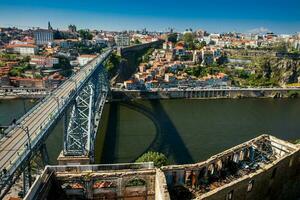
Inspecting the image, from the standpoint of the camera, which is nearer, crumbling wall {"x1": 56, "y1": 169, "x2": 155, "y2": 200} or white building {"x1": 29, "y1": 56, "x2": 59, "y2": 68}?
crumbling wall {"x1": 56, "y1": 169, "x2": 155, "y2": 200}

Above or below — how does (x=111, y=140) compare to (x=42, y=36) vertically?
below

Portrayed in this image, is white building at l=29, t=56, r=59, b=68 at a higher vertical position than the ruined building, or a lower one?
higher

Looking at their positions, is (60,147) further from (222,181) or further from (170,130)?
(222,181)

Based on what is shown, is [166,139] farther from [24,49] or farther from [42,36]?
[42,36]

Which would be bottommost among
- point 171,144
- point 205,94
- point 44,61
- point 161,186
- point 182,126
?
point 171,144

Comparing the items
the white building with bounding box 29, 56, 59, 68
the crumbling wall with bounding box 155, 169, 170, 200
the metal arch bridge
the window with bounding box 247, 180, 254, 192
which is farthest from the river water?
the white building with bounding box 29, 56, 59, 68

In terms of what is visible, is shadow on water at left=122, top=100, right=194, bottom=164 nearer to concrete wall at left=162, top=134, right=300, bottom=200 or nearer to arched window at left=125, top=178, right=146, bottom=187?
concrete wall at left=162, top=134, right=300, bottom=200

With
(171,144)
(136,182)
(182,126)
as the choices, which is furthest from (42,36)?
(136,182)

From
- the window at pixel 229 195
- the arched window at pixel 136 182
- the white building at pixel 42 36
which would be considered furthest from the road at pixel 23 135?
the white building at pixel 42 36
